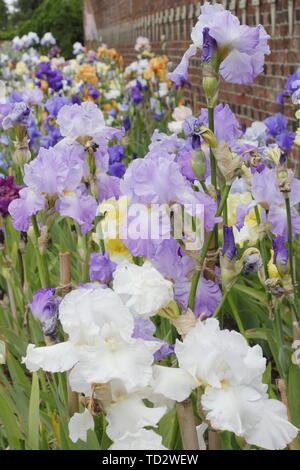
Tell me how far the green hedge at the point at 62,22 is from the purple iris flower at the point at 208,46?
17.0 meters

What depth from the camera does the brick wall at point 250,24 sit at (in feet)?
12.5

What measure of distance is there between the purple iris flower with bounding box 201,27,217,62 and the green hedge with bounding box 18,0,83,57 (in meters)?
17.0

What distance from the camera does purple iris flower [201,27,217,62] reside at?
1.05 meters

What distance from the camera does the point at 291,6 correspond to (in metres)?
3.69

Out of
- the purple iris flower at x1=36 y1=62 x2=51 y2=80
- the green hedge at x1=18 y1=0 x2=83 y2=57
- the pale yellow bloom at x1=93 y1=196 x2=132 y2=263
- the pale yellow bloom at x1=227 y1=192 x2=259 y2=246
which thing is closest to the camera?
the pale yellow bloom at x1=93 y1=196 x2=132 y2=263

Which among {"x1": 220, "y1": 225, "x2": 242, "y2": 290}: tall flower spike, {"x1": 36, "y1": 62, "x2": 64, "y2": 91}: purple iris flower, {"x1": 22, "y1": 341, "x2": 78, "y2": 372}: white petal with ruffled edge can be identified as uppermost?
{"x1": 36, "y1": 62, "x2": 64, "y2": 91}: purple iris flower

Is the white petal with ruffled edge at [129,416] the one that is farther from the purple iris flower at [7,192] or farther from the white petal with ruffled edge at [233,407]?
the purple iris flower at [7,192]

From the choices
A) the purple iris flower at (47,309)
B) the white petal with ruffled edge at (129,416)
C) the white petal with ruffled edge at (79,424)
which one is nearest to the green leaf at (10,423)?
the purple iris flower at (47,309)

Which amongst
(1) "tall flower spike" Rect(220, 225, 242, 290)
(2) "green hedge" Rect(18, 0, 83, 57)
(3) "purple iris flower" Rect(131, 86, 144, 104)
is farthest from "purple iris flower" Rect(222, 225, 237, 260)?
(2) "green hedge" Rect(18, 0, 83, 57)

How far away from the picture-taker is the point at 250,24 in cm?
452

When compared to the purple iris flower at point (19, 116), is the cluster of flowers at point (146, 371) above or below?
below

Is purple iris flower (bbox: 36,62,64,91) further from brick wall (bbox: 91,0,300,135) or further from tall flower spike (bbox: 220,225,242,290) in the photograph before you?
tall flower spike (bbox: 220,225,242,290)
